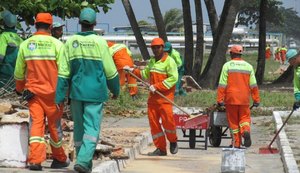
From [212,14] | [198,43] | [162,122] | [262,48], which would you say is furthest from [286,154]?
[262,48]

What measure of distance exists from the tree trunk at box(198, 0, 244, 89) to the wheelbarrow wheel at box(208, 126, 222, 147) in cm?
1567

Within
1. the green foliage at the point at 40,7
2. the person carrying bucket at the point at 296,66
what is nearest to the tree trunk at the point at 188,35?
the green foliage at the point at 40,7

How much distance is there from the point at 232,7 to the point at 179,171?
20.2 metres

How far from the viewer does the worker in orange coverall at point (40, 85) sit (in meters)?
11.0

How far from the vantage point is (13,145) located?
11.4 meters

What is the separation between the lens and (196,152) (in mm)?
16281

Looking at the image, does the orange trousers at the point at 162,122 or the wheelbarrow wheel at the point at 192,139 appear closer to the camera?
the orange trousers at the point at 162,122

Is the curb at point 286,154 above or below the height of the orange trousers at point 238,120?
below

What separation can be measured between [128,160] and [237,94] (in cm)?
278

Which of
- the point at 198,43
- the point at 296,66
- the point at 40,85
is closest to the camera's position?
the point at 40,85

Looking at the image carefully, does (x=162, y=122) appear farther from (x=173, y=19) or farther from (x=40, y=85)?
(x=173, y=19)

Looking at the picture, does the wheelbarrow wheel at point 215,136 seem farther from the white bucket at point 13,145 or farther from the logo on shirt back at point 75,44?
the logo on shirt back at point 75,44

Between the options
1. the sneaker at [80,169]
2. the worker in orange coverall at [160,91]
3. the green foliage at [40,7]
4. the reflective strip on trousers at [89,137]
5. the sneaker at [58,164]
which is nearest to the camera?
the sneaker at [80,169]

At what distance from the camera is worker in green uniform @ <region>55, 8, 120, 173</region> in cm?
1057
